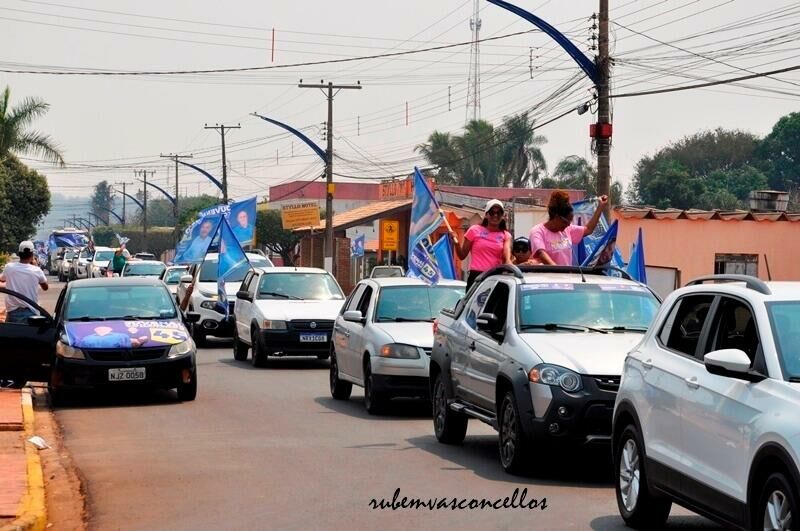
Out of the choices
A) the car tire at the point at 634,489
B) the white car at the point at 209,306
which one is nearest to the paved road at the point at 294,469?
the car tire at the point at 634,489

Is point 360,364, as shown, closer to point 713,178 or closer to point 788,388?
point 788,388

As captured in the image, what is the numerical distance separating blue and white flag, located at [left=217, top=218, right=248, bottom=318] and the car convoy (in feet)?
12.7

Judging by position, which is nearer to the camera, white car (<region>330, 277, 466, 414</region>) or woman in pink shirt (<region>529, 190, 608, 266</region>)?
woman in pink shirt (<region>529, 190, 608, 266</region>)

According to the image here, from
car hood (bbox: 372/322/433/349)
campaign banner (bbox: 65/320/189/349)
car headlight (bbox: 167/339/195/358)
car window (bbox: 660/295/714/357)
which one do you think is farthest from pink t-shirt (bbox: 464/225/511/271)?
car window (bbox: 660/295/714/357)

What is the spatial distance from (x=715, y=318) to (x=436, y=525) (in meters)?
2.38

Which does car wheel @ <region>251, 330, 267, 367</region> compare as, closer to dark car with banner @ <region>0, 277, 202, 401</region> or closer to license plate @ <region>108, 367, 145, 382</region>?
dark car with banner @ <region>0, 277, 202, 401</region>

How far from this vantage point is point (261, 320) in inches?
931

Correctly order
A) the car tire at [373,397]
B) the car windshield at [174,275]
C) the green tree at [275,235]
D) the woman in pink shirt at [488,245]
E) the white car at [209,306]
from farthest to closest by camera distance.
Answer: the green tree at [275,235] → the car windshield at [174,275] → the white car at [209,306] → the car tire at [373,397] → the woman in pink shirt at [488,245]

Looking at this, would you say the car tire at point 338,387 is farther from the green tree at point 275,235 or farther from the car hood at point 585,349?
the green tree at point 275,235

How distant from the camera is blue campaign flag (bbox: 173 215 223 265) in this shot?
98.5 feet

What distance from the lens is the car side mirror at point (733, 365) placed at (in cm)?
719

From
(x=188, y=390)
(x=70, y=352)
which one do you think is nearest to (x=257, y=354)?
(x=188, y=390)

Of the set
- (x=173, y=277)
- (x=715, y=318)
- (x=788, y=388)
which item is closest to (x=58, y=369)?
(x=715, y=318)

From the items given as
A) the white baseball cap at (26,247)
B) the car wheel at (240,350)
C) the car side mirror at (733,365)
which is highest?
the white baseball cap at (26,247)
